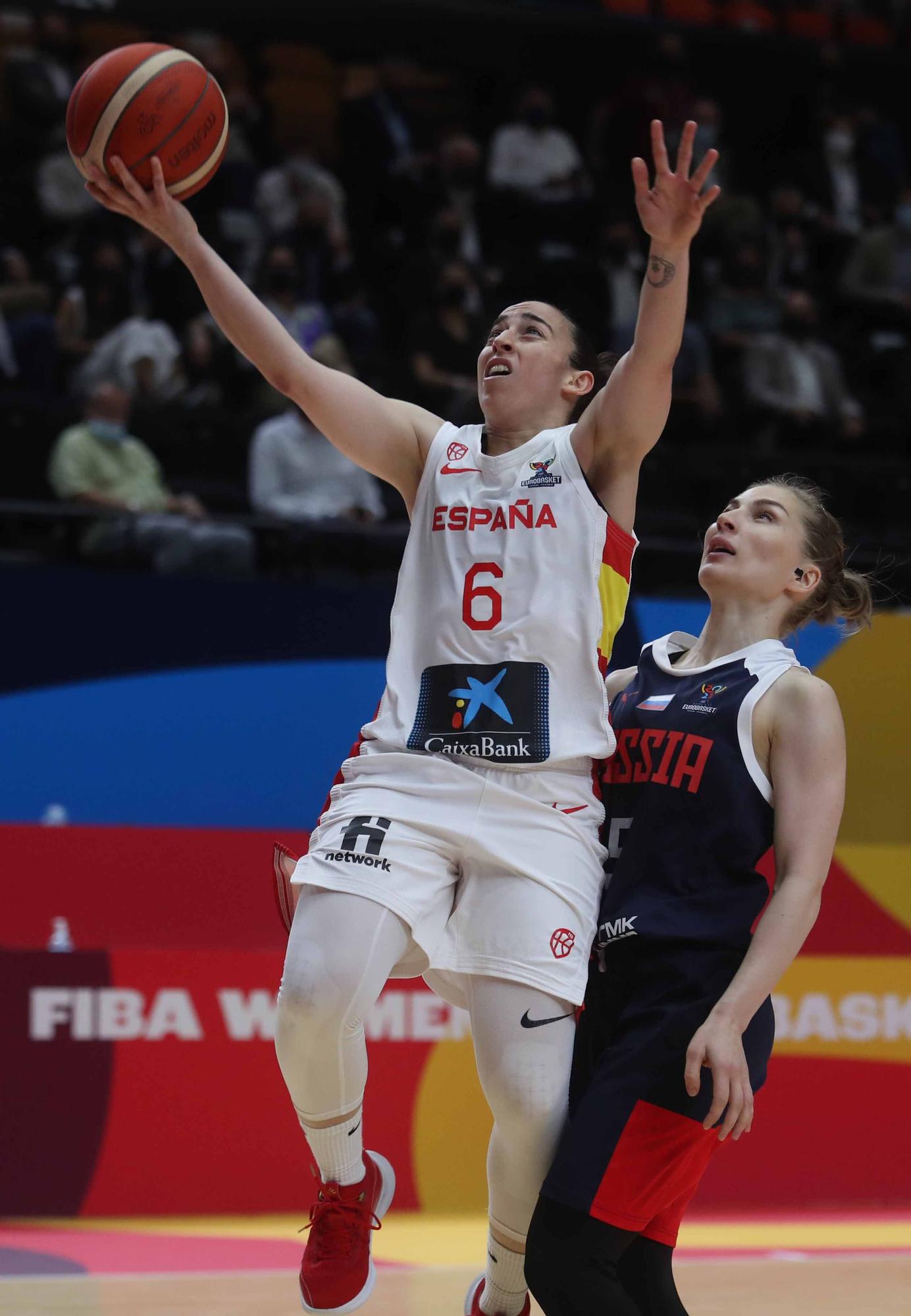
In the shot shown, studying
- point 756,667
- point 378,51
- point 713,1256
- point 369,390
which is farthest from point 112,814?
point 378,51

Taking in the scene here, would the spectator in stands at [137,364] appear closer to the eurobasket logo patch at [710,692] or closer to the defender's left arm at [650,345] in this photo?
the defender's left arm at [650,345]

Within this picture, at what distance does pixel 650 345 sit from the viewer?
9.94 feet

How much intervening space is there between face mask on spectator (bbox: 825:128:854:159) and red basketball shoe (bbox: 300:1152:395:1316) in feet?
35.2


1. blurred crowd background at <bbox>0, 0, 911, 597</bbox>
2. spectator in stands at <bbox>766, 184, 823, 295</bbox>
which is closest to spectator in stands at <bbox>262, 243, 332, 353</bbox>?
blurred crowd background at <bbox>0, 0, 911, 597</bbox>

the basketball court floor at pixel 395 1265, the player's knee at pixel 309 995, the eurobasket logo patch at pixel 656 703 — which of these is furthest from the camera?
the basketball court floor at pixel 395 1265

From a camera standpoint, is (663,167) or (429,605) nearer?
(663,167)

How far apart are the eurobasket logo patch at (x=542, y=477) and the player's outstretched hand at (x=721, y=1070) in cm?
113

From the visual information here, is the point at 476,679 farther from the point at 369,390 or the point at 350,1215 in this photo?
the point at 350,1215

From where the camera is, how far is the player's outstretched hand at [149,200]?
10.5 feet

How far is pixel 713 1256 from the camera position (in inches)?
195

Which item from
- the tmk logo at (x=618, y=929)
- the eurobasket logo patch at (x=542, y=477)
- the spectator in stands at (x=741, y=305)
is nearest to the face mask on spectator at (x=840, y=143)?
the spectator in stands at (x=741, y=305)

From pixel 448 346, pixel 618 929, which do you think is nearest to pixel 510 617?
pixel 618 929

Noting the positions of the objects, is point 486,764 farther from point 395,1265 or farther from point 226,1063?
point 226,1063

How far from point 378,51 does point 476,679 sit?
10796mm
